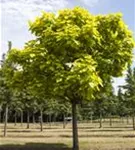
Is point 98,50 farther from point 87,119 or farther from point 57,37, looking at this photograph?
point 87,119

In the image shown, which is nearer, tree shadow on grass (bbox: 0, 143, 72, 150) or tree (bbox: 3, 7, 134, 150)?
tree (bbox: 3, 7, 134, 150)

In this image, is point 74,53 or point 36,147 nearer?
point 74,53

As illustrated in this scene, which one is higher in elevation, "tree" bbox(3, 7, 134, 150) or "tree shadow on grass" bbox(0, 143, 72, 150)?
"tree" bbox(3, 7, 134, 150)

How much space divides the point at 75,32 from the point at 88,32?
779 millimetres

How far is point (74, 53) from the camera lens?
22.6 meters

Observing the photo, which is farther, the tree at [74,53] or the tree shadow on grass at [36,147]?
the tree shadow on grass at [36,147]

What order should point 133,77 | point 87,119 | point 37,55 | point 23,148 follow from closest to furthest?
point 37,55
point 23,148
point 133,77
point 87,119

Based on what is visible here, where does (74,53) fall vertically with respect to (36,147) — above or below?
above

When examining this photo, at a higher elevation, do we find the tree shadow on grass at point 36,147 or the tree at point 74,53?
the tree at point 74,53

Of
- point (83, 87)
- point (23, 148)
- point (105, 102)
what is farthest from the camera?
point (105, 102)

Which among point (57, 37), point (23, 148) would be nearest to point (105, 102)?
point (23, 148)

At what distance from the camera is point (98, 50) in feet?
77.7

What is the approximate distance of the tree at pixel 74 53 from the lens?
2136cm

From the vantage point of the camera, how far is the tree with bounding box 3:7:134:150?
21.4m
